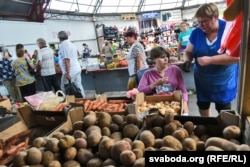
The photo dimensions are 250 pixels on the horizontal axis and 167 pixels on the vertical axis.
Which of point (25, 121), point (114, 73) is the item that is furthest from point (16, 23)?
point (25, 121)

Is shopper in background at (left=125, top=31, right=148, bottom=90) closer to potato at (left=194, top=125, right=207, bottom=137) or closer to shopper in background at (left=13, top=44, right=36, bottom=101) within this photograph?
shopper in background at (left=13, top=44, right=36, bottom=101)

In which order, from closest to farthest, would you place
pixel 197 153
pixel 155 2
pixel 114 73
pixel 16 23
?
1. pixel 197 153
2. pixel 114 73
3. pixel 16 23
4. pixel 155 2

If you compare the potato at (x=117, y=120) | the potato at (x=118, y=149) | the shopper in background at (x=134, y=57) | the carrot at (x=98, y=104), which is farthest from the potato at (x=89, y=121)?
the shopper in background at (x=134, y=57)

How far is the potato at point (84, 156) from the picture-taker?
1.13 metres

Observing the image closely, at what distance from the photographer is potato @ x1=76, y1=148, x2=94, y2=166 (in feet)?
3.69

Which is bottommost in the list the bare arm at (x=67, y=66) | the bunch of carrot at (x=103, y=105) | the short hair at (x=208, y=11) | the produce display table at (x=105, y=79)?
the produce display table at (x=105, y=79)

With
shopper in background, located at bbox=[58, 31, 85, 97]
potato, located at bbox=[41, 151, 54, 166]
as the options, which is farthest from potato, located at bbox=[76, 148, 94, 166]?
shopper in background, located at bbox=[58, 31, 85, 97]

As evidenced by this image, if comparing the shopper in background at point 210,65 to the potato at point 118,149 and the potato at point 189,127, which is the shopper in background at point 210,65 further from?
the potato at point 118,149

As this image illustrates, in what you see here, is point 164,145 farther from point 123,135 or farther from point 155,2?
point 155,2

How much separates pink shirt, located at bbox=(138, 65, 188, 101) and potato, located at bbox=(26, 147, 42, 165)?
1.50m

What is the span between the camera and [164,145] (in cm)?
105

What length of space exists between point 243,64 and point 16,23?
10931 mm

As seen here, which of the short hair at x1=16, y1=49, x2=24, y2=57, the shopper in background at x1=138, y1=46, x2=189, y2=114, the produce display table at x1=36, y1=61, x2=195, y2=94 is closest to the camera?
the shopper in background at x1=138, y1=46, x2=189, y2=114

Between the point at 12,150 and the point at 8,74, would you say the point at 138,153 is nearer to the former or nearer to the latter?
the point at 12,150
